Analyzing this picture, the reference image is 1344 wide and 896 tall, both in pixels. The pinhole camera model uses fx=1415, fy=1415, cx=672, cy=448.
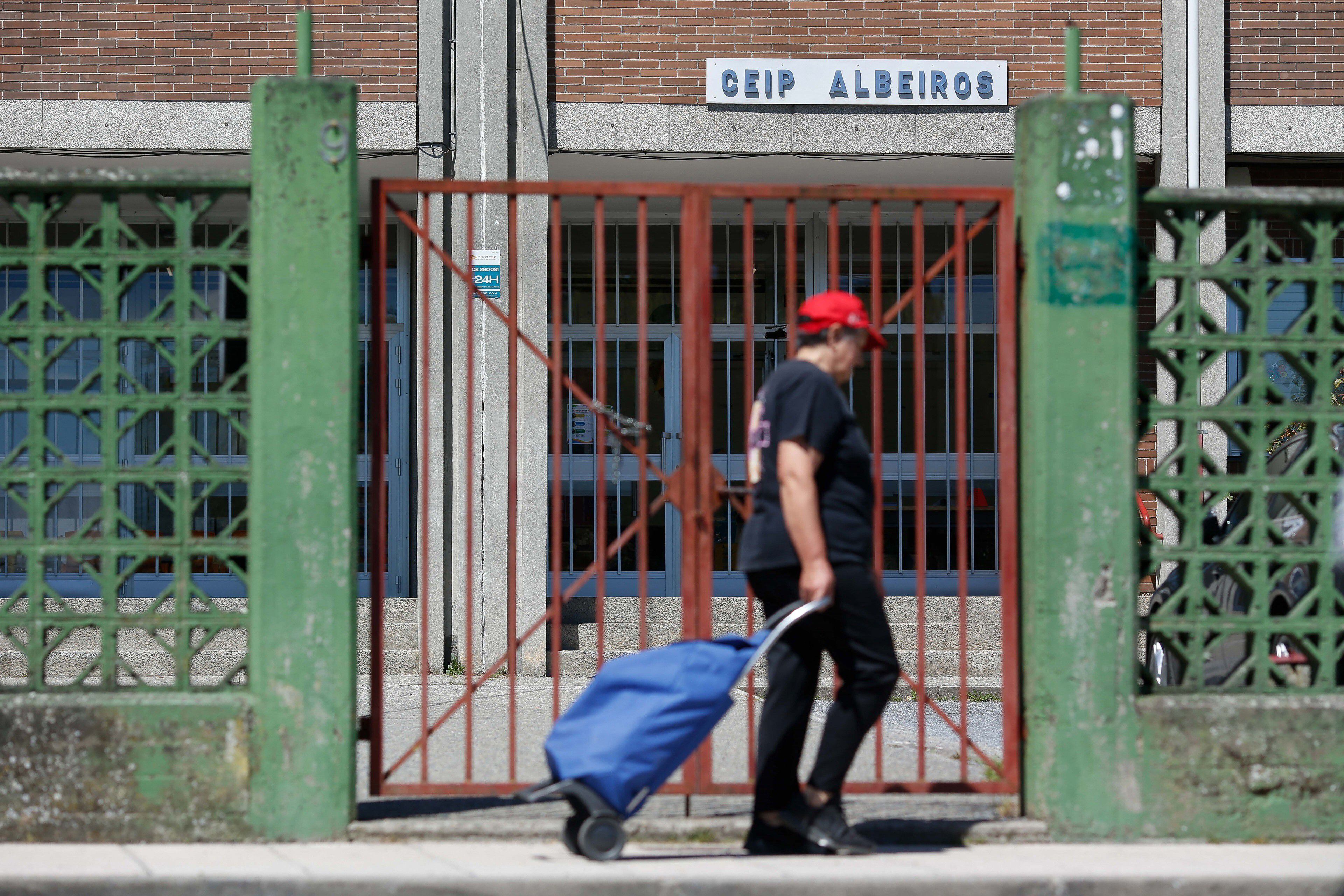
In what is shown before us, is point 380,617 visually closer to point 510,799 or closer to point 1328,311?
point 510,799

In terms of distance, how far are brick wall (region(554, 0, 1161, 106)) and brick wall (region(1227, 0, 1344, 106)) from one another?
1.93ft

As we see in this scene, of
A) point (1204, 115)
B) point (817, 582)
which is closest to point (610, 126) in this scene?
Result: point (1204, 115)

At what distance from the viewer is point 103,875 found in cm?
424

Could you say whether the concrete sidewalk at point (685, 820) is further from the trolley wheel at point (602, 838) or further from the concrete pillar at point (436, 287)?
the concrete pillar at point (436, 287)

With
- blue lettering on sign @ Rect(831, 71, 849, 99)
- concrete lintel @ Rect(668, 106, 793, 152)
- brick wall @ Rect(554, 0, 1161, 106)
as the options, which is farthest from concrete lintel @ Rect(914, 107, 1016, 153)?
concrete lintel @ Rect(668, 106, 793, 152)

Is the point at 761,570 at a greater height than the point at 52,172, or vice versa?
the point at 52,172

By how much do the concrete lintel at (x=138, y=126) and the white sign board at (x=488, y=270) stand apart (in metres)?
1.05

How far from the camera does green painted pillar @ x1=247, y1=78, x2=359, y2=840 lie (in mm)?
4730

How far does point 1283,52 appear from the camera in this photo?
10.4 meters

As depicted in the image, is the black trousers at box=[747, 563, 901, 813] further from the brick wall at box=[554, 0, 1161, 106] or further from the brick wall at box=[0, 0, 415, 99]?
the brick wall at box=[0, 0, 415, 99]

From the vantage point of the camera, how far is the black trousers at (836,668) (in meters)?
4.49

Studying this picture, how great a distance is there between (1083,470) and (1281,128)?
22.0 feet

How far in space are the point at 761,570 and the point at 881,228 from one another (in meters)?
7.96

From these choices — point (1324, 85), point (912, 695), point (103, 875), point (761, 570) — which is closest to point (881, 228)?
point (1324, 85)
